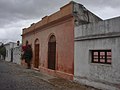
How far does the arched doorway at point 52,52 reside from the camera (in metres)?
15.9

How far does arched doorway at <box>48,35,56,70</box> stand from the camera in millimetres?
15868

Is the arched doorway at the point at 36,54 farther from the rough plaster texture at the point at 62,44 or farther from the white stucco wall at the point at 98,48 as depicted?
the white stucco wall at the point at 98,48

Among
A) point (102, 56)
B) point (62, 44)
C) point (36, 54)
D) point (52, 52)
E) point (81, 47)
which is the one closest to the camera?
point (102, 56)

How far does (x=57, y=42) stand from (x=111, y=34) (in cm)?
643

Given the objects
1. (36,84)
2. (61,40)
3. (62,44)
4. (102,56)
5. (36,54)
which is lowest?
(36,84)

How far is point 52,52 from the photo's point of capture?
1630cm

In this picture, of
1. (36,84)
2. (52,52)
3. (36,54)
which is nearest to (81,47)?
(36,84)

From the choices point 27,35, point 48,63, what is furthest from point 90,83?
point 27,35

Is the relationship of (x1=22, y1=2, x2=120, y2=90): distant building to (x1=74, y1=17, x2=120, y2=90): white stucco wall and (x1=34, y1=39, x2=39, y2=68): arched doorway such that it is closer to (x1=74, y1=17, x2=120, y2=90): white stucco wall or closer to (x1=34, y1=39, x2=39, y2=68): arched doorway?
(x1=74, y1=17, x2=120, y2=90): white stucco wall

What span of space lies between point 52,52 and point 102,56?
22.1 ft

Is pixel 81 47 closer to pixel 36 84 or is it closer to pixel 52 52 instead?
pixel 36 84

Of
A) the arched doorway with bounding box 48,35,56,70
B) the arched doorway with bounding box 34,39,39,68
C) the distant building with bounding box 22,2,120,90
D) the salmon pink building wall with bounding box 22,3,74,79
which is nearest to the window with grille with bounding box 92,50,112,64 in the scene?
the distant building with bounding box 22,2,120,90

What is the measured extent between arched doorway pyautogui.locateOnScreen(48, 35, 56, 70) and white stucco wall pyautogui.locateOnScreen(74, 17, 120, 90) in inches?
151

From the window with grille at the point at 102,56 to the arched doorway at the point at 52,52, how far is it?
540cm
